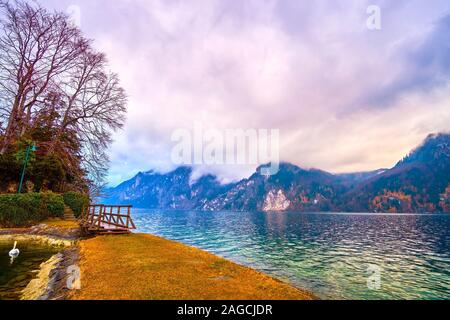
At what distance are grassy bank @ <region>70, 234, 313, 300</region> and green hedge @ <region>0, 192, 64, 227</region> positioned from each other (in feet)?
60.9

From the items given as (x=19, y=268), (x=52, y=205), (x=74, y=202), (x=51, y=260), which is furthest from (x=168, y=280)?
(x=74, y=202)

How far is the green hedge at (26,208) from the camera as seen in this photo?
2556 centimetres

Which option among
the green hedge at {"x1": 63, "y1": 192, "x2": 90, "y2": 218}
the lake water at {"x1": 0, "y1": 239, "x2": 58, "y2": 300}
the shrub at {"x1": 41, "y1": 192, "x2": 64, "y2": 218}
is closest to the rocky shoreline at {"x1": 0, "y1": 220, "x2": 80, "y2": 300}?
the lake water at {"x1": 0, "y1": 239, "x2": 58, "y2": 300}

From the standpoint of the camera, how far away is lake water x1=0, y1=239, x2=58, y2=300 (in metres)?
10.1

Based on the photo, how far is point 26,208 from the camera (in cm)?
2698

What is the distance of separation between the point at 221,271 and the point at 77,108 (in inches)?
1179

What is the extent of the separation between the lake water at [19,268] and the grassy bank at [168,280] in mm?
2472

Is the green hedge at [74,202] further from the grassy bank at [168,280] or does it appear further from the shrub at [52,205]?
the grassy bank at [168,280]

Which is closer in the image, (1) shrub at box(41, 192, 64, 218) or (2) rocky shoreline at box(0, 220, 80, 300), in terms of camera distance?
(2) rocky shoreline at box(0, 220, 80, 300)

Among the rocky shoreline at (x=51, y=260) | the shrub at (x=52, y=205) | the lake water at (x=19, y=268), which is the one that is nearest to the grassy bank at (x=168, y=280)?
the rocky shoreline at (x=51, y=260)

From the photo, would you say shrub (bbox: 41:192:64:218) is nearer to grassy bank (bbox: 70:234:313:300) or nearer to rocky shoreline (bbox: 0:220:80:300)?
rocky shoreline (bbox: 0:220:80:300)
